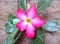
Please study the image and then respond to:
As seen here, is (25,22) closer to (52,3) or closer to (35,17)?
(35,17)

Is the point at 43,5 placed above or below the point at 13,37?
above

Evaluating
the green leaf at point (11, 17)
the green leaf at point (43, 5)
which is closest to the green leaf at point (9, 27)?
the green leaf at point (11, 17)

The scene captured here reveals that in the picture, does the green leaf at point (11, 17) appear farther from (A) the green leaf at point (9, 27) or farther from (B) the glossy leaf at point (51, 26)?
(B) the glossy leaf at point (51, 26)

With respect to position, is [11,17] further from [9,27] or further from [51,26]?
[51,26]

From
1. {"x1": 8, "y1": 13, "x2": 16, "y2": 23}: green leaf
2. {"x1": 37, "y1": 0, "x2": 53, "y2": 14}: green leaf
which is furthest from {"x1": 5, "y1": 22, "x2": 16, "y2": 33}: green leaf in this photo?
{"x1": 37, "y1": 0, "x2": 53, "y2": 14}: green leaf

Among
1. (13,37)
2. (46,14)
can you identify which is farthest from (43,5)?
(13,37)
